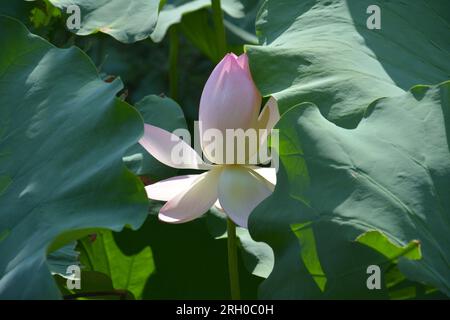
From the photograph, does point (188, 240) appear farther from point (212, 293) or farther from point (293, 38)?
point (293, 38)

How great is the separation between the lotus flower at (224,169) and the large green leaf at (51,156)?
4.0 inches

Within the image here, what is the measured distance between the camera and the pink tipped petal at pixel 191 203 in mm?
1163

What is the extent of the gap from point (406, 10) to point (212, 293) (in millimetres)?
559

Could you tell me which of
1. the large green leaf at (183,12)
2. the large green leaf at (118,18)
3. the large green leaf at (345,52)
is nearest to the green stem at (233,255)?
the large green leaf at (345,52)

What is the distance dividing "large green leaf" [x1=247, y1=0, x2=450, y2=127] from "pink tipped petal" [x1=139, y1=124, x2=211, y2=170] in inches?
5.2

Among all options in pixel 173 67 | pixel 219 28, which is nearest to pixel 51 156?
pixel 219 28

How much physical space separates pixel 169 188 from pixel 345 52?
0.34 m

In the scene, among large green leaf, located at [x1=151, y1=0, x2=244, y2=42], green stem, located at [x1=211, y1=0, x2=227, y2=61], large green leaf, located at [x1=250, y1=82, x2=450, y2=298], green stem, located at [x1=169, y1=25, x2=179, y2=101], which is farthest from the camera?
large green leaf, located at [x1=151, y1=0, x2=244, y2=42]

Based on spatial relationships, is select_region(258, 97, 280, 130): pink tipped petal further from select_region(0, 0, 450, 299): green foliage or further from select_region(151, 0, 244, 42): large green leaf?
select_region(151, 0, 244, 42): large green leaf

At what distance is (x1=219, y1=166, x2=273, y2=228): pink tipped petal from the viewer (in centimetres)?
114

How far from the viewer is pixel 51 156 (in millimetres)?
1127

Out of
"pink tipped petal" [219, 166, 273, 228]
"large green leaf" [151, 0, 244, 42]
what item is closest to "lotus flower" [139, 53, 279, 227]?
"pink tipped petal" [219, 166, 273, 228]

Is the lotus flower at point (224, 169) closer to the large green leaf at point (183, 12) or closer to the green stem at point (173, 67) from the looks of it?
the green stem at point (173, 67)

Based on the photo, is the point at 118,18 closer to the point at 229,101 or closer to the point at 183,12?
the point at 229,101
